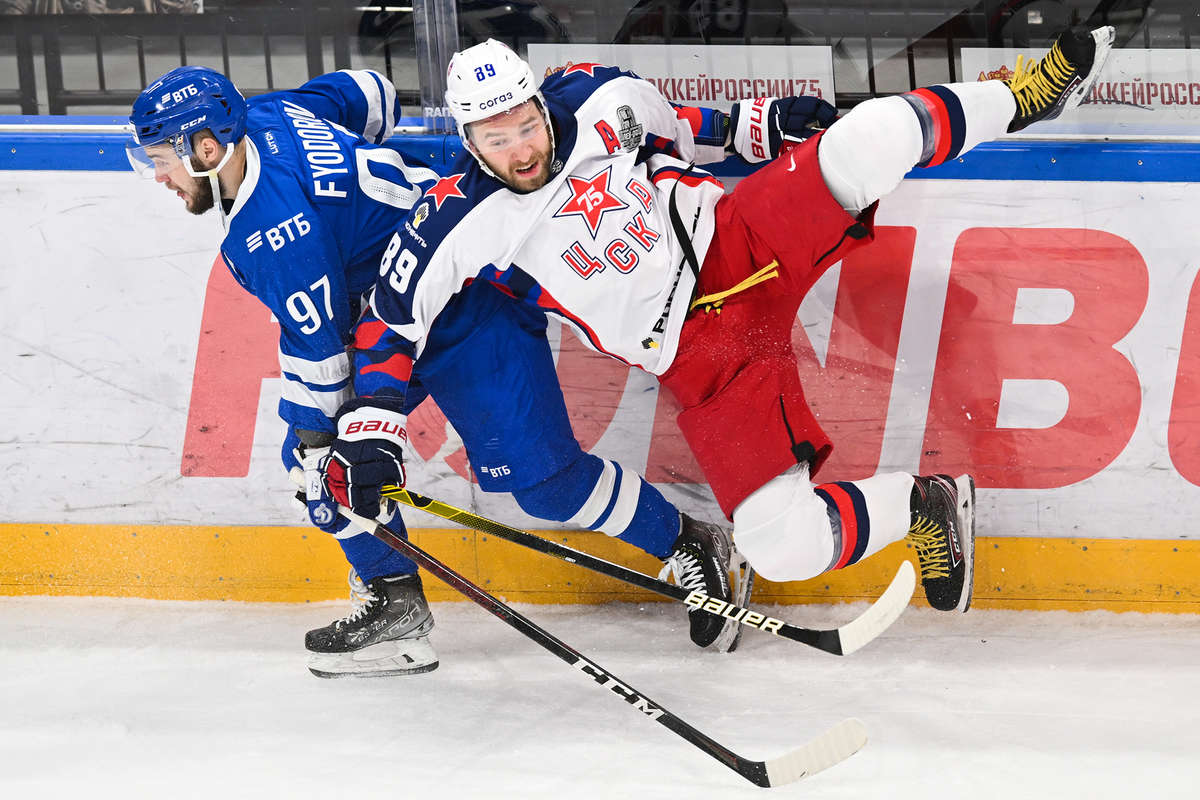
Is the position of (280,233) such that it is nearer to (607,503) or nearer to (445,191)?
(445,191)

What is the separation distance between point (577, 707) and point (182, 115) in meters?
1.34

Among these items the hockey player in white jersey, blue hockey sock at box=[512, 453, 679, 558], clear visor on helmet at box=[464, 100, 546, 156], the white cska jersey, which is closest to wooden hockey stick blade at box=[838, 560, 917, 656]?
the hockey player in white jersey

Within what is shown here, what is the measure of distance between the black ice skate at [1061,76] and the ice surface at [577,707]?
3.57 ft

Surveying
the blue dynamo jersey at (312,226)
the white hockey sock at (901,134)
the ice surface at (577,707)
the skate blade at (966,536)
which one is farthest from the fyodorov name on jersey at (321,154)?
the skate blade at (966,536)

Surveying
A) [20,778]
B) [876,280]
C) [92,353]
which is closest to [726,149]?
[876,280]

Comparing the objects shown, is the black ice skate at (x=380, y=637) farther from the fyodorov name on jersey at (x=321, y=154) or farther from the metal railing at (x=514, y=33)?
the metal railing at (x=514, y=33)

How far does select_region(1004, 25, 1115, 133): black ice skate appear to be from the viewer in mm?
1844

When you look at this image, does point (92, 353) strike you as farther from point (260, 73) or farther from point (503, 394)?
point (503, 394)

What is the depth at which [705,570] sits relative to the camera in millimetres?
2326

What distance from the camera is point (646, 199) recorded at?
1.97 meters

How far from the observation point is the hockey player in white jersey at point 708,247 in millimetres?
1848

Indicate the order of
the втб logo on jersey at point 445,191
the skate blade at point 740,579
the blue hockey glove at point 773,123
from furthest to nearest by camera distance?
the skate blade at point 740,579
the blue hockey glove at point 773,123
the втб logo on jersey at point 445,191

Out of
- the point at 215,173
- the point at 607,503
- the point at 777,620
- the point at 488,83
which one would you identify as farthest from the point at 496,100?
the point at 777,620

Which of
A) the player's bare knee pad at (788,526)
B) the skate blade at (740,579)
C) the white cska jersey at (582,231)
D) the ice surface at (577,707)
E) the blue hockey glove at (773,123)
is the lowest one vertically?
the ice surface at (577,707)
